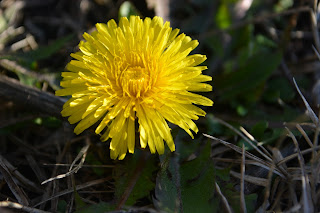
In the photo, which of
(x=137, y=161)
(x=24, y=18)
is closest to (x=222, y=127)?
(x=137, y=161)

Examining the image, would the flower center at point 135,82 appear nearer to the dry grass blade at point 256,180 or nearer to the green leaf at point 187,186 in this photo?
the green leaf at point 187,186

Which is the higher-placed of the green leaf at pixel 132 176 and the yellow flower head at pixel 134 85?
the yellow flower head at pixel 134 85

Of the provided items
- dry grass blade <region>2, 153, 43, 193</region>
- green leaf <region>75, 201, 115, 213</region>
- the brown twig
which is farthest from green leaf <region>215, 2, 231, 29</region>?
dry grass blade <region>2, 153, 43, 193</region>

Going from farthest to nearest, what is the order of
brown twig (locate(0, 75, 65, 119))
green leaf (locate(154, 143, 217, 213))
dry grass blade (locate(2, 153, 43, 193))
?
brown twig (locate(0, 75, 65, 119)) < dry grass blade (locate(2, 153, 43, 193)) < green leaf (locate(154, 143, 217, 213))

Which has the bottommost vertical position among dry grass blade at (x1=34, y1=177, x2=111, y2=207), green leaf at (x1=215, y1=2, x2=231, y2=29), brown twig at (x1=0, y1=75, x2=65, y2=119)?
dry grass blade at (x1=34, y1=177, x2=111, y2=207)

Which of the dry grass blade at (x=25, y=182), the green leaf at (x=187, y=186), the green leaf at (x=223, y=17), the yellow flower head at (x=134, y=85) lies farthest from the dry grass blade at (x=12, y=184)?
the green leaf at (x=223, y=17)

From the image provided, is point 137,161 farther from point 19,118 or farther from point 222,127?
point 19,118

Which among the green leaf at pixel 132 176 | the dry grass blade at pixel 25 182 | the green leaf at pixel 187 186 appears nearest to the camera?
the green leaf at pixel 187 186

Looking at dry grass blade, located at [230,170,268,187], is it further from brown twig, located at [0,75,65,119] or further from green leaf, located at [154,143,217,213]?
brown twig, located at [0,75,65,119]

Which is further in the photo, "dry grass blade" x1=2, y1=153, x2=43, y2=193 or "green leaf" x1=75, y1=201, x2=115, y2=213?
"dry grass blade" x1=2, y1=153, x2=43, y2=193

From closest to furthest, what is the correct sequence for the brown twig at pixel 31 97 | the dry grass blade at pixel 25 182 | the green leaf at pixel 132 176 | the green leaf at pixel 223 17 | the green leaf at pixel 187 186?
the green leaf at pixel 187 186
the green leaf at pixel 132 176
the dry grass blade at pixel 25 182
the brown twig at pixel 31 97
the green leaf at pixel 223 17

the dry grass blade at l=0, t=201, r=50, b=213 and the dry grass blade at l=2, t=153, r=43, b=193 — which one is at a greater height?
the dry grass blade at l=2, t=153, r=43, b=193
